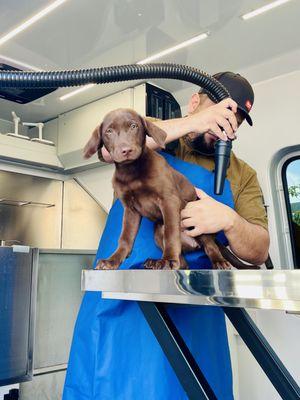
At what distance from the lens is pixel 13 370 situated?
199 cm

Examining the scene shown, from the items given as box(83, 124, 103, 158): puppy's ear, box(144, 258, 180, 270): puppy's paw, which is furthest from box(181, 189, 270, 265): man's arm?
box(83, 124, 103, 158): puppy's ear

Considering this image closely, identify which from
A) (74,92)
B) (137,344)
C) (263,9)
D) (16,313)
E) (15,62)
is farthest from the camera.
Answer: (74,92)

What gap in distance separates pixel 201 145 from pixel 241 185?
0.57ft

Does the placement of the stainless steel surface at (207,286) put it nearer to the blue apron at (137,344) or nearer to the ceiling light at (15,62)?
the blue apron at (137,344)

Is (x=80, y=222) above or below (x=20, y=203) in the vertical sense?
below

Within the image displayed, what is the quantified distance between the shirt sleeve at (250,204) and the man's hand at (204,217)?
219 millimetres

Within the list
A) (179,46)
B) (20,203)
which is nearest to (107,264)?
(179,46)

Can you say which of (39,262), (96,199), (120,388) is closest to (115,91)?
(96,199)

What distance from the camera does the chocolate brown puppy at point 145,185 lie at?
0.71 meters

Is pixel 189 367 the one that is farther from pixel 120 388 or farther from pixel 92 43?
pixel 92 43

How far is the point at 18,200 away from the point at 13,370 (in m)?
1.43

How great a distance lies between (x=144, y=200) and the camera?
768mm

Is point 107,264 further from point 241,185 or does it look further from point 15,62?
point 15,62

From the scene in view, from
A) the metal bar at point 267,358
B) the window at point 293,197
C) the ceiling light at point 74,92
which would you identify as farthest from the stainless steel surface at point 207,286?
the ceiling light at point 74,92
